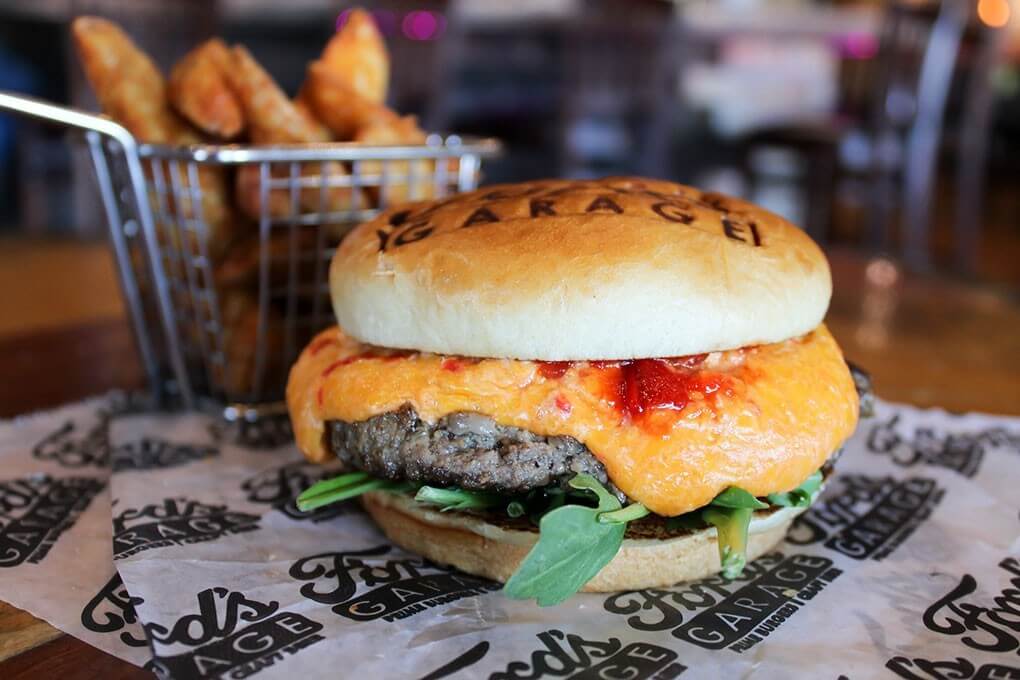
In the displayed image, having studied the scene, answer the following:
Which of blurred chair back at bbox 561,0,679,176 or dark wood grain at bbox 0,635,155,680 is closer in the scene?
dark wood grain at bbox 0,635,155,680

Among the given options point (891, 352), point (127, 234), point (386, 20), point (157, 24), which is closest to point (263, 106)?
point (127, 234)

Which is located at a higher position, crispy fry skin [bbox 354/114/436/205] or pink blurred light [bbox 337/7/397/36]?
pink blurred light [bbox 337/7/397/36]

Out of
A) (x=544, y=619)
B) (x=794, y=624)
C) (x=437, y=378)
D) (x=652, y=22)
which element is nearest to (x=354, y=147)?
(x=437, y=378)

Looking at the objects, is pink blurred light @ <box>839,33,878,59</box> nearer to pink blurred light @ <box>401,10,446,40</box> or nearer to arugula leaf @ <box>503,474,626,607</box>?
pink blurred light @ <box>401,10,446,40</box>

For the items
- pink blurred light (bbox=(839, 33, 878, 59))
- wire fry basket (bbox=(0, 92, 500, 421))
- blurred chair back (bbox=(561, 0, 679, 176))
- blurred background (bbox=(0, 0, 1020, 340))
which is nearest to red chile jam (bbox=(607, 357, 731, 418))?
wire fry basket (bbox=(0, 92, 500, 421))

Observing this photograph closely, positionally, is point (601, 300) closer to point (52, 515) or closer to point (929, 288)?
point (52, 515)

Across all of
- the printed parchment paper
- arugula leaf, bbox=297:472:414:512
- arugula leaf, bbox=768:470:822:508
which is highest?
arugula leaf, bbox=768:470:822:508
